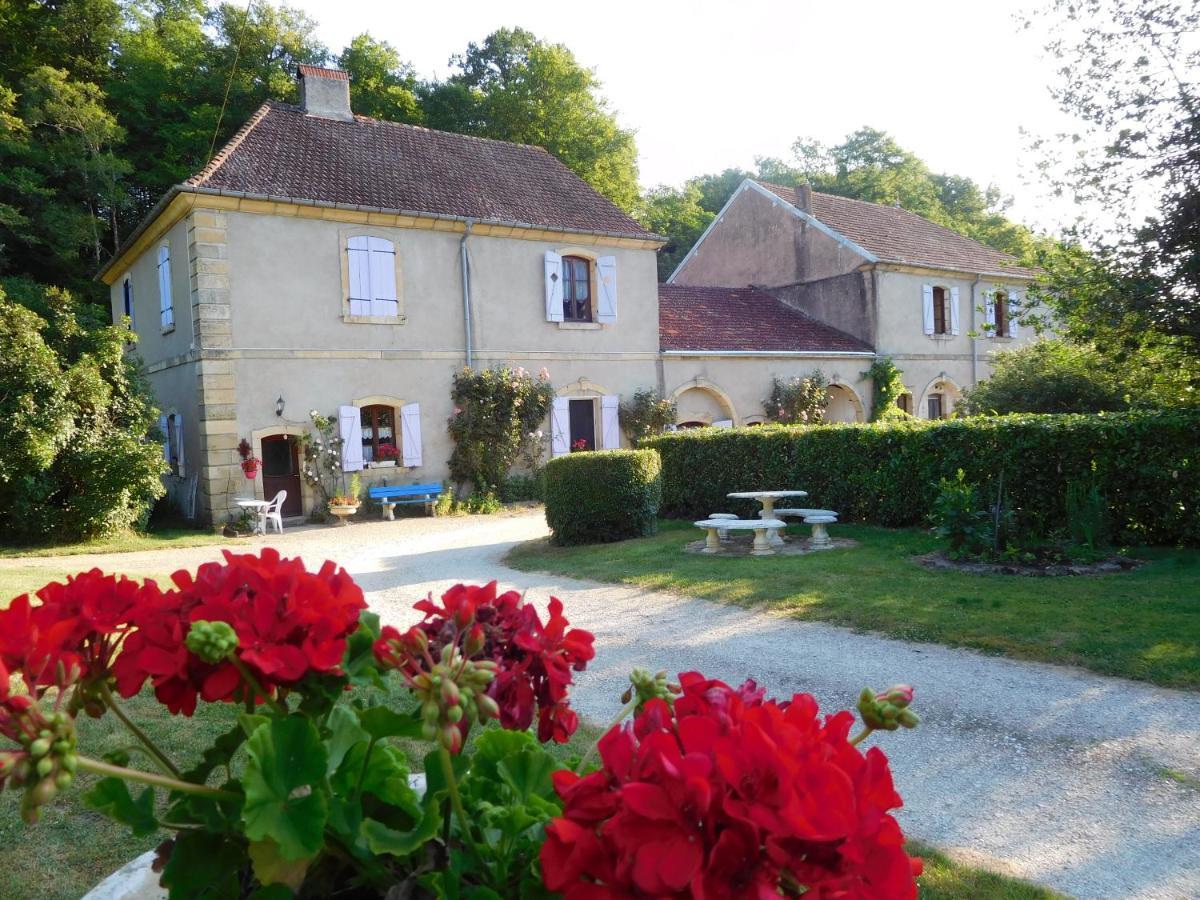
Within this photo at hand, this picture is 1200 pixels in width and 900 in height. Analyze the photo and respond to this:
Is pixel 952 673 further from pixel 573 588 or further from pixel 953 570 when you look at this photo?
pixel 573 588

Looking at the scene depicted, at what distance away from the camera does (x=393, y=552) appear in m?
12.0

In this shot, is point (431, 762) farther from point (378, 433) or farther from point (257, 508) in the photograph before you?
point (378, 433)

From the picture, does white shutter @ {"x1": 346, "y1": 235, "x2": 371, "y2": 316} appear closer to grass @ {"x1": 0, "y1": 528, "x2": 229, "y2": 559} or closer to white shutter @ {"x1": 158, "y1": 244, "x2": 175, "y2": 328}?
white shutter @ {"x1": 158, "y1": 244, "x2": 175, "y2": 328}

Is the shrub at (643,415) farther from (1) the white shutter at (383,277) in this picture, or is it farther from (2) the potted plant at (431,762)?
(2) the potted plant at (431,762)

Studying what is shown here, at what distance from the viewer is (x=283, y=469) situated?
16328 millimetres

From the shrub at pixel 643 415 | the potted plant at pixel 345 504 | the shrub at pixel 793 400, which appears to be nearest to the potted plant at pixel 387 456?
the potted plant at pixel 345 504

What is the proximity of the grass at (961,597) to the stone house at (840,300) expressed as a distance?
11.5 metres

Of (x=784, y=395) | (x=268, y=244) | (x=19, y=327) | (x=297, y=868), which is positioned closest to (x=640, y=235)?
(x=784, y=395)

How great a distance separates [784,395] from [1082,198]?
38.2 ft

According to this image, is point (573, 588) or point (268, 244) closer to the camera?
point (573, 588)

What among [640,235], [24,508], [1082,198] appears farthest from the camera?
[640,235]

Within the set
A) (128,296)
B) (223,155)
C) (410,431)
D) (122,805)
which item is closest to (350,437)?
(410,431)

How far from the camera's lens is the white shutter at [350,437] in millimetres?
16203

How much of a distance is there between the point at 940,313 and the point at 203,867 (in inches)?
1050
